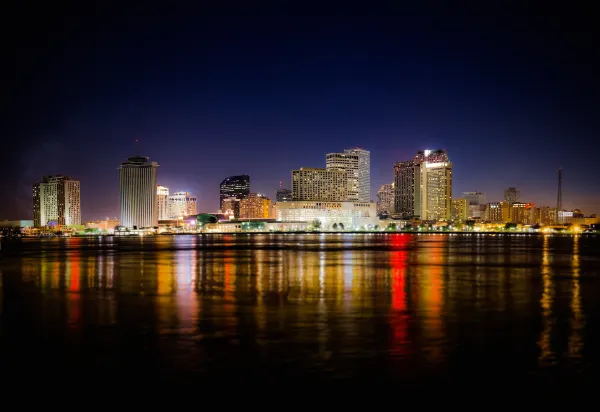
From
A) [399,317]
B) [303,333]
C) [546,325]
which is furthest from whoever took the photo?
[399,317]

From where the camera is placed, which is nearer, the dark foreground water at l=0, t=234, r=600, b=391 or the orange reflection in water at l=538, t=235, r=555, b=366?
the dark foreground water at l=0, t=234, r=600, b=391

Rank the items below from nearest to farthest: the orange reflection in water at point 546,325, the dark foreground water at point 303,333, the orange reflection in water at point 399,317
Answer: the dark foreground water at point 303,333, the orange reflection in water at point 546,325, the orange reflection in water at point 399,317

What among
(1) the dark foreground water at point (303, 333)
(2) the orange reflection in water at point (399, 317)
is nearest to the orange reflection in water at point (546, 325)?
(1) the dark foreground water at point (303, 333)

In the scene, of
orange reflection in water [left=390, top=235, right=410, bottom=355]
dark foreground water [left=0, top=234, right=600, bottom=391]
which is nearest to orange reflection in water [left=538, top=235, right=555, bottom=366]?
dark foreground water [left=0, top=234, right=600, bottom=391]

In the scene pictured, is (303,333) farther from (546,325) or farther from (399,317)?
(546,325)

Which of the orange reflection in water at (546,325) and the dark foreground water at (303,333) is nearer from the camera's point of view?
the dark foreground water at (303,333)

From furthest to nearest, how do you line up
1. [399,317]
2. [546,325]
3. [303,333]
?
[399,317]
[546,325]
[303,333]

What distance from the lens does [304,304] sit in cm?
2419

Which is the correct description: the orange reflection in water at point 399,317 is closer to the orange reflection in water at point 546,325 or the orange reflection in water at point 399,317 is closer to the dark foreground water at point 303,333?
the dark foreground water at point 303,333

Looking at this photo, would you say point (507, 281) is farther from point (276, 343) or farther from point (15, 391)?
point (15, 391)

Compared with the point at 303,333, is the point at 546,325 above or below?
below

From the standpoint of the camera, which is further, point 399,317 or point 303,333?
point 399,317

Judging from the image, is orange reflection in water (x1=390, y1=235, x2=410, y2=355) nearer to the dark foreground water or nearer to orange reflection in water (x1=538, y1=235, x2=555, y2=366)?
the dark foreground water

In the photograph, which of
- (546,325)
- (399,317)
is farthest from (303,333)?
(546,325)
